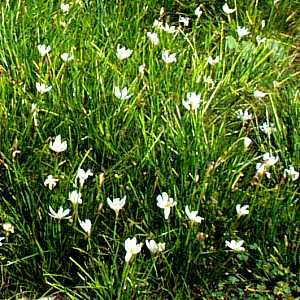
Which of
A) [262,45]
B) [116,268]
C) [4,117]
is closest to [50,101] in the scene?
[4,117]

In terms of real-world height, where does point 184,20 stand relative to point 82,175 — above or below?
above

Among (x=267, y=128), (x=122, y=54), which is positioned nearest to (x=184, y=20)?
(x=122, y=54)

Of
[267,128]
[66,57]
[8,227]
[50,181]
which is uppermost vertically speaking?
[66,57]

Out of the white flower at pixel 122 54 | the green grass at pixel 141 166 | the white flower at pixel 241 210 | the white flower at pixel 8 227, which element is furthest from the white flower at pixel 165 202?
the white flower at pixel 122 54

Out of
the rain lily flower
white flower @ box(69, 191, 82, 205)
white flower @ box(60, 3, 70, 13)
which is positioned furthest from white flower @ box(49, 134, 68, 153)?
white flower @ box(60, 3, 70, 13)

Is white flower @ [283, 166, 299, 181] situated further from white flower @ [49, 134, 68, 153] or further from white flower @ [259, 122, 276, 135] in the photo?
white flower @ [49, 134, 68, 153]

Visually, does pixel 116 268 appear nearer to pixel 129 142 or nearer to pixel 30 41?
pixel 129 142

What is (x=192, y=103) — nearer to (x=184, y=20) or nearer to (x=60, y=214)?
(x=60, y=214)

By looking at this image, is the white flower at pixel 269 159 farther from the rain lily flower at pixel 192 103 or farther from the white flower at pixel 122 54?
the white flower at pixel 122 54
